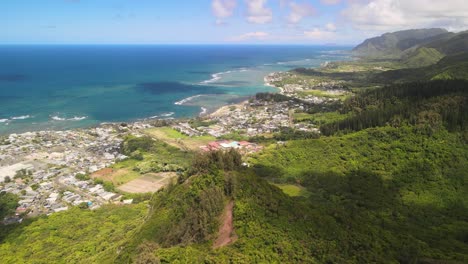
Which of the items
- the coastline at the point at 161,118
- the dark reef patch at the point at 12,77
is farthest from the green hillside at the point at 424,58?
the dark reef patch at the point at 12,77

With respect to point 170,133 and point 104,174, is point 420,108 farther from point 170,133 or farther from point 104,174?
point 104,174

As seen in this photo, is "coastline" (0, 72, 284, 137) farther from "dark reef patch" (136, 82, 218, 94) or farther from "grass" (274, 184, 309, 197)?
"grass" (274, 184, 309, 197)

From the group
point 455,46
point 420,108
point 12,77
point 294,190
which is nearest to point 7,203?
point 294,190

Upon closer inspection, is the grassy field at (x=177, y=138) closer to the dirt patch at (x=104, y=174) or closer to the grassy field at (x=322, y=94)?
the dirt patch at (x=104, y=174)

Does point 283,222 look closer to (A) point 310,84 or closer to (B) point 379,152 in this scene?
(B) point 379,152

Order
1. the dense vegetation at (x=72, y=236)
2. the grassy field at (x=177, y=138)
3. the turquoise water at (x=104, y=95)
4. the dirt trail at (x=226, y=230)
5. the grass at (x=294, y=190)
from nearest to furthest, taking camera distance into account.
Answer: the dirt trail at (x=226, y=230) < the dense vegetation at (x=72, y=236) < the grass at (x=294, y=190) < the grassy field at (x=177, y=138) < the turquoise water at (x=104, y=95)

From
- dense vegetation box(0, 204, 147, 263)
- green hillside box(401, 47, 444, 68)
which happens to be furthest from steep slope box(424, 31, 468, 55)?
dense vegetation box(0, 204, 147, 263)
